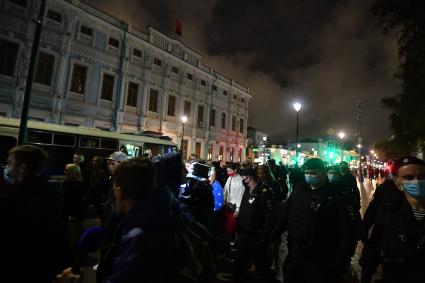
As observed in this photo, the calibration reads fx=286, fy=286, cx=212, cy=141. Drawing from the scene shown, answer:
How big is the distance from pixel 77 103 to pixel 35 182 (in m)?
22.5

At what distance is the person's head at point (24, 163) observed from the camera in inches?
95.0

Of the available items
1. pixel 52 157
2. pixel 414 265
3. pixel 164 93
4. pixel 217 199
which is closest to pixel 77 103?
pixel 164 93

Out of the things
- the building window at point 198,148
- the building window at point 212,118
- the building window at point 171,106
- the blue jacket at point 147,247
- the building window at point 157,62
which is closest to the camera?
the blue jacket at point 147,247

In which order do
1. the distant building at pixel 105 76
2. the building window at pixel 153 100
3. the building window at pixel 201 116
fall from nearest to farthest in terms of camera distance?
the distant building at pixel 105 76 → the building window at pixel 153 100 → the building window at pixel 201 116

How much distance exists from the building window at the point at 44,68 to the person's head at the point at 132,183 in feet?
73.4

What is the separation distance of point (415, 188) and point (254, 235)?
261 centimetres

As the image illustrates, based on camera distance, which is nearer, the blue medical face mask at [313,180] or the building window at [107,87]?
the blue medical face mask at [313,180]

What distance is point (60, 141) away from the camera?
486 inches

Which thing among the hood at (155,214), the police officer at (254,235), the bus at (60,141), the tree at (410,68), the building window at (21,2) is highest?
the building window at (21,2)

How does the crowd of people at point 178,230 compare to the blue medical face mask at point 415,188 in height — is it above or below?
below

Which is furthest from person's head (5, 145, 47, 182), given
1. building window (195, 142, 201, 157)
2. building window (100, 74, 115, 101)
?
building window (195, 142, 201, 157)

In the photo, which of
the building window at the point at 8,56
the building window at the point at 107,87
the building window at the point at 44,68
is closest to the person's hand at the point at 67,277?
the building window at the point at 8,56

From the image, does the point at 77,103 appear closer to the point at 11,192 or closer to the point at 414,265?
the point at 11,192

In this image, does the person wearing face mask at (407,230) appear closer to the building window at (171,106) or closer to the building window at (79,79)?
the building window at (79,79)
